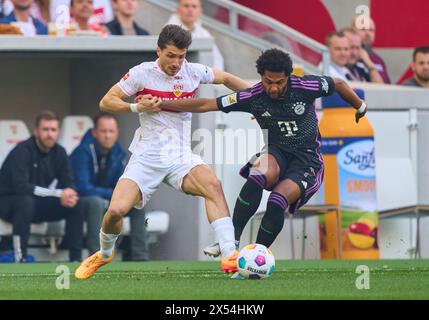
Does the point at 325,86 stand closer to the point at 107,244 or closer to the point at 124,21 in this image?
the point at 107,244

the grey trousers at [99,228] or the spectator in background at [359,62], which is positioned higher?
the spectator in background at [359,62]

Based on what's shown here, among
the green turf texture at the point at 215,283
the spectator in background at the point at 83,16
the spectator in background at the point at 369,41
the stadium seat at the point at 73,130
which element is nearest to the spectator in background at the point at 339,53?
the spectator in background at the point at 369,41

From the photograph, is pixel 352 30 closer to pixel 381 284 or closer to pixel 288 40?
pixel 288 40

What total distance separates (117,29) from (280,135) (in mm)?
5012

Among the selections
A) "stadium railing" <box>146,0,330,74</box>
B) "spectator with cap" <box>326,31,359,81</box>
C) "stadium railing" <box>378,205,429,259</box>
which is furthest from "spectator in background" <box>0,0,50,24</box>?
"stadium railing" <box>378,205,429,259</box>

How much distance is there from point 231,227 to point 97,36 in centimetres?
547

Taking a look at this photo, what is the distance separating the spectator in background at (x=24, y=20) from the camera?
16109mm

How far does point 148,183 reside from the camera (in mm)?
11430

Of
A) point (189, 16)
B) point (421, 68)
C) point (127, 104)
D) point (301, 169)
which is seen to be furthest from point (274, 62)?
point (421, 68)

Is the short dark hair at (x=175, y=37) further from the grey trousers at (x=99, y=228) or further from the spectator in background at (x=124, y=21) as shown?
the spectator in background at (x=124, y=21)

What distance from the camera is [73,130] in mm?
17156

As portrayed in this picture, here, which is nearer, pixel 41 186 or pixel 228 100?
pixel 228 100
